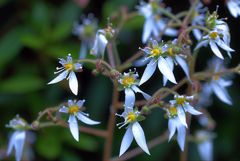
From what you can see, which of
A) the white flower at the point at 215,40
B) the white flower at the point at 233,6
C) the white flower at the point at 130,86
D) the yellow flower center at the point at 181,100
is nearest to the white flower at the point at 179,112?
the yellow flower center at the point at 181,100

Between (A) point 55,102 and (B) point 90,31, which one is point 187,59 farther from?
(A) point 55,102

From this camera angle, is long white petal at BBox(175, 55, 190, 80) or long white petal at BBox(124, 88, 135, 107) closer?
long white petal at BBox(124, 88, 135, 107)

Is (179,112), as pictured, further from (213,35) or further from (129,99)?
(213,35)

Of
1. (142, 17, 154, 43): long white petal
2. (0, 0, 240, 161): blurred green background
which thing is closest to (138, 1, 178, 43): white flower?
(142, 17, 154, 43): long white petal

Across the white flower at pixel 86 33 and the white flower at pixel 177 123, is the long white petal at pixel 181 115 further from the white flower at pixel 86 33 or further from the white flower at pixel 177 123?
the white flower at pixel 86 33

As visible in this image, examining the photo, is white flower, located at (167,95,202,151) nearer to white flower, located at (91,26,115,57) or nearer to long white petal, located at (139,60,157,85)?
long white petal, located at (139,60,157,85)
